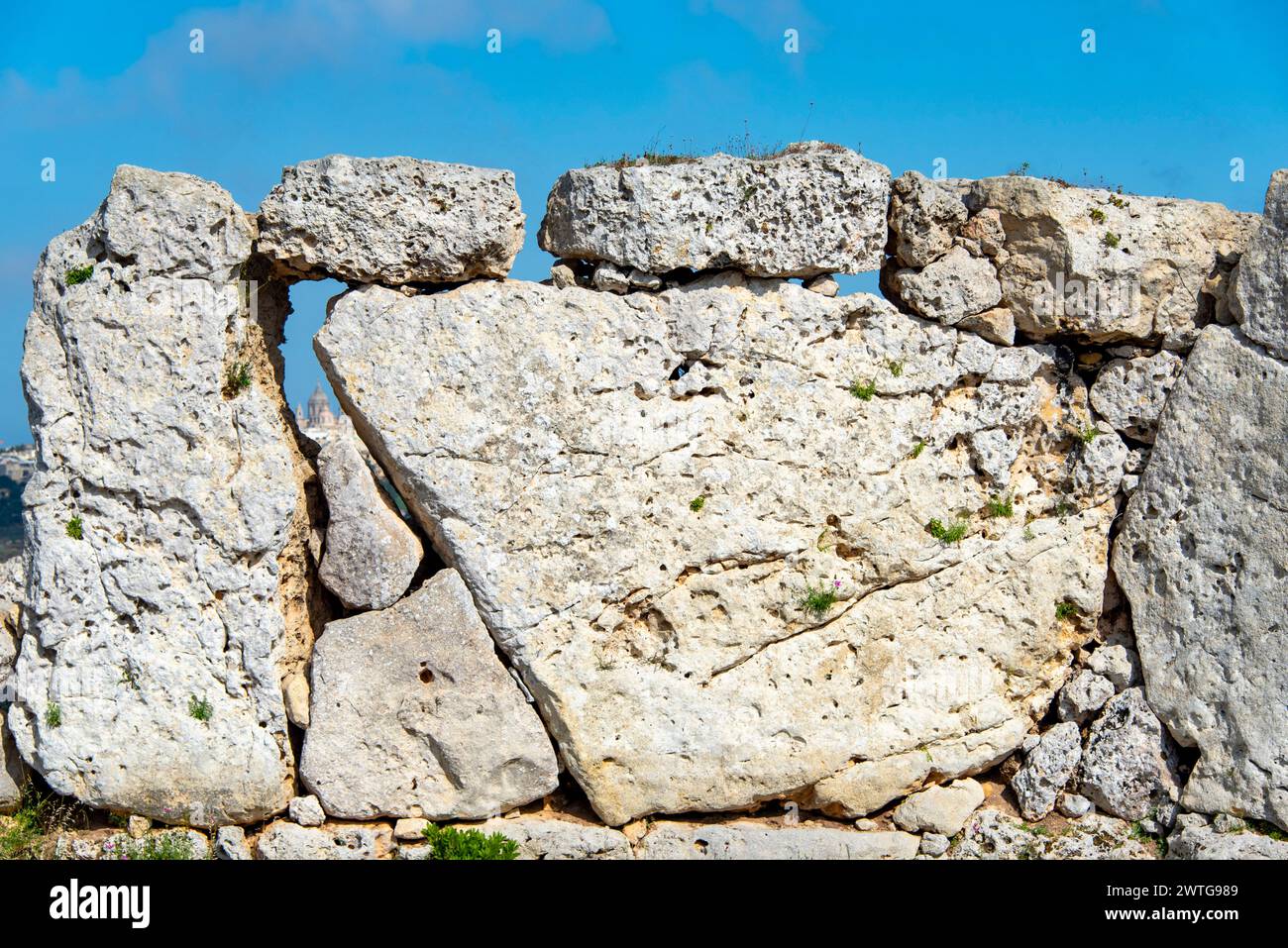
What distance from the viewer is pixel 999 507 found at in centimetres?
886

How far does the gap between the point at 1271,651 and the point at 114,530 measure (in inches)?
333

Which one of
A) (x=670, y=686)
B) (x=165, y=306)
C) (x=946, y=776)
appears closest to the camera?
(x=165, y=306)

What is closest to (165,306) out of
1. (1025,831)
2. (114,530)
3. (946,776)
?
(114,530)

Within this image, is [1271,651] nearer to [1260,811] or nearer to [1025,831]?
[1260,811]

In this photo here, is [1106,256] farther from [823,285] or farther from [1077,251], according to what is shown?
[823,285]

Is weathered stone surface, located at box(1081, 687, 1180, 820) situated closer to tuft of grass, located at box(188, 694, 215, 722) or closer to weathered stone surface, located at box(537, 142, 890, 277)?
weathered stone surface, located at box(537, 142, 890, 277)

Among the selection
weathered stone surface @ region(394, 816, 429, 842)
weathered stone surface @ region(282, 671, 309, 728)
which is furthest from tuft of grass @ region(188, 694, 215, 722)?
weathered stone surface @ region(394, 816, 429, 842)

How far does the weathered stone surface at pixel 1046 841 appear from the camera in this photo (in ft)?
27.8

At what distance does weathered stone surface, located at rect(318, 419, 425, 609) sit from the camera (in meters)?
7.95

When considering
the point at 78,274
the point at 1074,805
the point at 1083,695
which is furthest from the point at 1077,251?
the point at 78,274

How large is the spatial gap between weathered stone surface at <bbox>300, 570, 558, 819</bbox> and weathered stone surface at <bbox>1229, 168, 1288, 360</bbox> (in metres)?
6.32

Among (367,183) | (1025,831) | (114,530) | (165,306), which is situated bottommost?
(1025,831)

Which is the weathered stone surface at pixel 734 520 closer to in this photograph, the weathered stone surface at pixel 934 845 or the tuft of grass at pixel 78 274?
the weathered stone surface at pixel 934 845

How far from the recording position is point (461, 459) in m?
7.85
